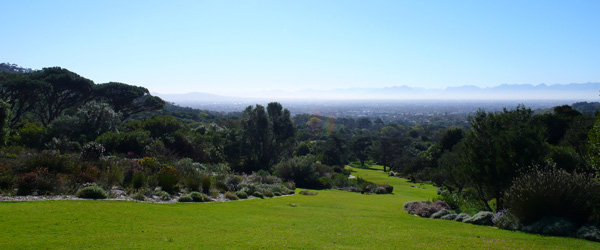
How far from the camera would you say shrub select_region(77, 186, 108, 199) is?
11.5 meters

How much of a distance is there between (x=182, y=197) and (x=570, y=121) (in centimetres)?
4318

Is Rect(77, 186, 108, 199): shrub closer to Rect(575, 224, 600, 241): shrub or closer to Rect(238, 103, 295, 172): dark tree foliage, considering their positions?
Rect(575, 224, 600, 241): shrub

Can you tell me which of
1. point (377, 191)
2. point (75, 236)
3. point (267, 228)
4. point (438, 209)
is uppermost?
point (75, 236)

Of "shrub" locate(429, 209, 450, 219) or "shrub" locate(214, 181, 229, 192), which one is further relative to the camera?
"shrub" locate(214, 181, 229, 192)

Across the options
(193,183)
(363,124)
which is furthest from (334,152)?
(363,124)

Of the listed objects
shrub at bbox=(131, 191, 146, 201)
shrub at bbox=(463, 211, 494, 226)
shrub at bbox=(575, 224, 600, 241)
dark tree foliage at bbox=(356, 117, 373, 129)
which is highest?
shrub at bbox=(575, 224, 600, 241)

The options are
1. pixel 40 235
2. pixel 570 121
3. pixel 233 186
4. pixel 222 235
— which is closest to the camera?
pixel 40 235

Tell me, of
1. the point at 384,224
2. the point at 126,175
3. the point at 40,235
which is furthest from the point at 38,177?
the point at 384,224

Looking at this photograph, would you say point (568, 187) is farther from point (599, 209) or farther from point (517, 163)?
point (517, 163)

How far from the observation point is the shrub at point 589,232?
8.82 m

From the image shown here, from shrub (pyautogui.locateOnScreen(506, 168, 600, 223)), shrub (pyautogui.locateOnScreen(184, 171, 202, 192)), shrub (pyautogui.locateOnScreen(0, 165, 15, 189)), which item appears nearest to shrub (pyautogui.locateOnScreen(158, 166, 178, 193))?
shrub (pyautogui.locateOnScreen(184, 171, 202, 192))

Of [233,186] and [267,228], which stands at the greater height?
[267,228]

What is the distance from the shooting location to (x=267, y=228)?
30.6 ft

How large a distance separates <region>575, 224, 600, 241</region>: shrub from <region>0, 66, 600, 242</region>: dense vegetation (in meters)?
0.53
